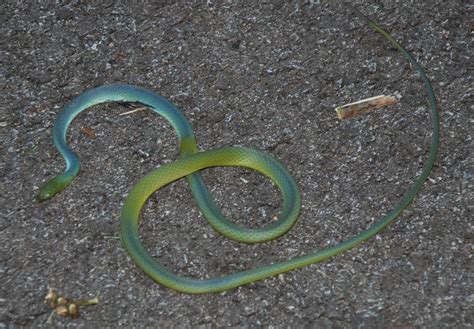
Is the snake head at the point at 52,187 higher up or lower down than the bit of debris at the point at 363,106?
higher up

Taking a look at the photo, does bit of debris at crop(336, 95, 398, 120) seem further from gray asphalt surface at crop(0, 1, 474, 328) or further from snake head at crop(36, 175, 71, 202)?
snake head at crop(36, 175, 71, 202)

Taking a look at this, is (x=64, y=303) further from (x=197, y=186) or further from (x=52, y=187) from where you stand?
(x=197, y=186)

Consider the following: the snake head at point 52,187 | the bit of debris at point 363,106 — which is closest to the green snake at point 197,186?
the snake head at point 52,187

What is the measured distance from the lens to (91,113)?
170 inches

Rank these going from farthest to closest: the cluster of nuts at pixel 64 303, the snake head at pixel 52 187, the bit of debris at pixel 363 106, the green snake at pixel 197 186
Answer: the bit of debris at pixel 363 106 < the snake head at pixel 52 187 < the green snake at pixel 197 186 < the cluster of nuts at pixel 64 303

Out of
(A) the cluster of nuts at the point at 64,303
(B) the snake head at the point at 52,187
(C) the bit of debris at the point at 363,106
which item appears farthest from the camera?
(C) the bit of debris at the point at 363,106

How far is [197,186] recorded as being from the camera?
3.92 metres

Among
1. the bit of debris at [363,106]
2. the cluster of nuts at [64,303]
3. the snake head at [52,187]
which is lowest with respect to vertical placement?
the bit of debris at [363,106]

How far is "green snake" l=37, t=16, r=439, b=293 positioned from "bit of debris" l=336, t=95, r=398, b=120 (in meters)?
0.23

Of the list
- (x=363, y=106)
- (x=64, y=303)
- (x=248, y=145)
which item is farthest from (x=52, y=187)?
(x=363, y=106)

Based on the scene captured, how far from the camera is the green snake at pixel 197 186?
354 centimetres

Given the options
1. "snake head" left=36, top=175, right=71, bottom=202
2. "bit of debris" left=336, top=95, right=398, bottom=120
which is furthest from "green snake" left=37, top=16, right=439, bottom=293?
"bit of debris" left=336, top=95, right=398, bottom=120

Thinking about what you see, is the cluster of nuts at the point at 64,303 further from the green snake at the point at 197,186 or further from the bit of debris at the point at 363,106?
the bit of debris at the point at 363,106

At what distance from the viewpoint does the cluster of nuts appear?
342cm
